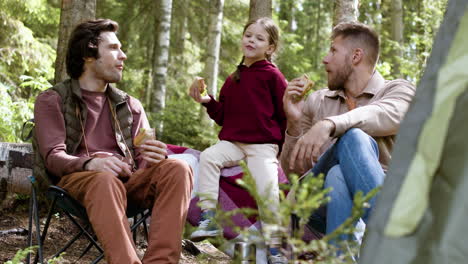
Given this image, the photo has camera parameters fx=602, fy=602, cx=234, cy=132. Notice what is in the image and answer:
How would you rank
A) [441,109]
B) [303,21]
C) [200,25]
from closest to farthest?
[441,109] < [200,25] < [303,21]

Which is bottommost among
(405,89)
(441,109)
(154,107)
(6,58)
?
(154,107)

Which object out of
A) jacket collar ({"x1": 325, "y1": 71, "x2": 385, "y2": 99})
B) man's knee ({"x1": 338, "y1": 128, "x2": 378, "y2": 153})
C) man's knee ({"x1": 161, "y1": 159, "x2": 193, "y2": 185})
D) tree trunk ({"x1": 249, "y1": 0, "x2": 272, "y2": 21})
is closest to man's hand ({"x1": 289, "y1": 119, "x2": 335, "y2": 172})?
man's knee ({"x1": 338, "y1": 128, "x2": 378, "y2": 153})

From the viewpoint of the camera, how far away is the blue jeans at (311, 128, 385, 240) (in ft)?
8.39

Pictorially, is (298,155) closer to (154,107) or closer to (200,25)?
(154,107)

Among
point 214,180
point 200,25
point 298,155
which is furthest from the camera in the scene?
point 200,25

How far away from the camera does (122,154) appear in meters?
3.66

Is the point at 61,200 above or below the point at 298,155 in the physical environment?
below

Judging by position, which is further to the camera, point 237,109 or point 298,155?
point 237,109

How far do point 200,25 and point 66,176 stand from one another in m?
11.4

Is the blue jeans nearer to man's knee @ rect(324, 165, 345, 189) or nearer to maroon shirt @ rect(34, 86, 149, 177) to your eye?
man's knee @ rect(324, 165, 345, 189)

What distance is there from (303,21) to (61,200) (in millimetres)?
20270

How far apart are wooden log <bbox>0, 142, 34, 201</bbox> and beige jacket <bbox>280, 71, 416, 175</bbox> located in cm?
212

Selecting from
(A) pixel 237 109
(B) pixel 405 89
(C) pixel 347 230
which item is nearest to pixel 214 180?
(A) pixel 237 109

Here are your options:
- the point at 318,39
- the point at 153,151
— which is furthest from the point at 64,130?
the point at 318,39
